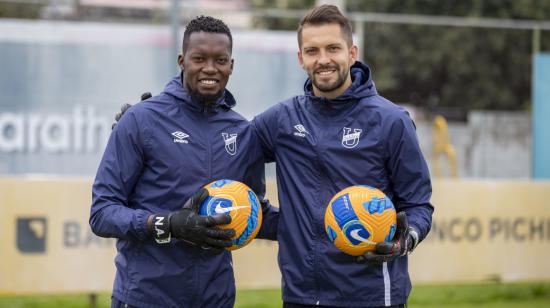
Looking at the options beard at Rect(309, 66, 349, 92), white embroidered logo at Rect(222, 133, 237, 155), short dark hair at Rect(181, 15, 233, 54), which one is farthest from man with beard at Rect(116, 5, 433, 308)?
short dark hair at Rect(181, 15, 233, 54)

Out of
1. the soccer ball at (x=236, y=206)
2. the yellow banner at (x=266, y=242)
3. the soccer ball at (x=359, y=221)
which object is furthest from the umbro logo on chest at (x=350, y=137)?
the yellow banner at (x=266, y=242)

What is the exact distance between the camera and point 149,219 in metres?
4.54

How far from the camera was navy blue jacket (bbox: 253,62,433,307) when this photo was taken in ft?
15.4

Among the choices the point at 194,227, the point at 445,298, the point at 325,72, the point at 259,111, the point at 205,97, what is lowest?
the point at 445,298

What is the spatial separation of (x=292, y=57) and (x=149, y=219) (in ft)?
31.0

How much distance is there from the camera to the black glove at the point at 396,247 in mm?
4516

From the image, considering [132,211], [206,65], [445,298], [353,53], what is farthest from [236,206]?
[445,298]

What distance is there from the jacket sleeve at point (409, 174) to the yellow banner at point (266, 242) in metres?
4.53

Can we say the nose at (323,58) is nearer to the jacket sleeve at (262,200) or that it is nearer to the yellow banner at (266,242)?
the jacket sleeve at (262,200)

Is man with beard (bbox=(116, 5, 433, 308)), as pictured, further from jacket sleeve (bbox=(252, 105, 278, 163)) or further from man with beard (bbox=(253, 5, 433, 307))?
jacket sleeve (bbox=(252, 105, 278, 163))

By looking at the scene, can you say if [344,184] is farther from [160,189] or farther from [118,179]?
[118,179]

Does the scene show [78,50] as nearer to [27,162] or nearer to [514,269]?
[27,162]

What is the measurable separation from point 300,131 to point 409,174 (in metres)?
0.57

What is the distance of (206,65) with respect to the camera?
478 centimetres
